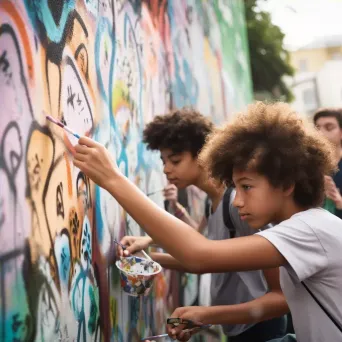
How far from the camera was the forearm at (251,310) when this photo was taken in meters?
2.47

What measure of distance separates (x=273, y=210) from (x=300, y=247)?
10.2 inches

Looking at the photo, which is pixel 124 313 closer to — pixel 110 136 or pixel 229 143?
pixel 110 136

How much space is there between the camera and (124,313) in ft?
10.4

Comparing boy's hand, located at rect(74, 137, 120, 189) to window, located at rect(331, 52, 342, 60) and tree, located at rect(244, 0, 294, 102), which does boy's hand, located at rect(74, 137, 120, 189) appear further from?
window, located at rect(331, 52, 342, 60)

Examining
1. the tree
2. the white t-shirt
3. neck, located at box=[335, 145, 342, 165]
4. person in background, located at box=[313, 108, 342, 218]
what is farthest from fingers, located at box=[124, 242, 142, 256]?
the tree

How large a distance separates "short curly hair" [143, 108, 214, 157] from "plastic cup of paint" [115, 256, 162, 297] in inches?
33.6

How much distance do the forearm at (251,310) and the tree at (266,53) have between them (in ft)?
37.7

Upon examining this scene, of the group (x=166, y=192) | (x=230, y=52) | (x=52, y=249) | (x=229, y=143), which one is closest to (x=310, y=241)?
(x=229, y=143)

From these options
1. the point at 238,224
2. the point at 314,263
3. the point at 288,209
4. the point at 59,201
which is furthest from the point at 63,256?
the point at 314,263

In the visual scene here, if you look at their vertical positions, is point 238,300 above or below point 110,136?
below

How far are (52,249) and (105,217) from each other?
700 mm

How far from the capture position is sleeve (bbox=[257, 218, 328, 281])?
70.9 inches

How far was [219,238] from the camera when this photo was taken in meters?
2.89

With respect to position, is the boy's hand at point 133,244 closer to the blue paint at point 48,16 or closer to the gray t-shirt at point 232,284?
the gray t-shirt at point 232,284
